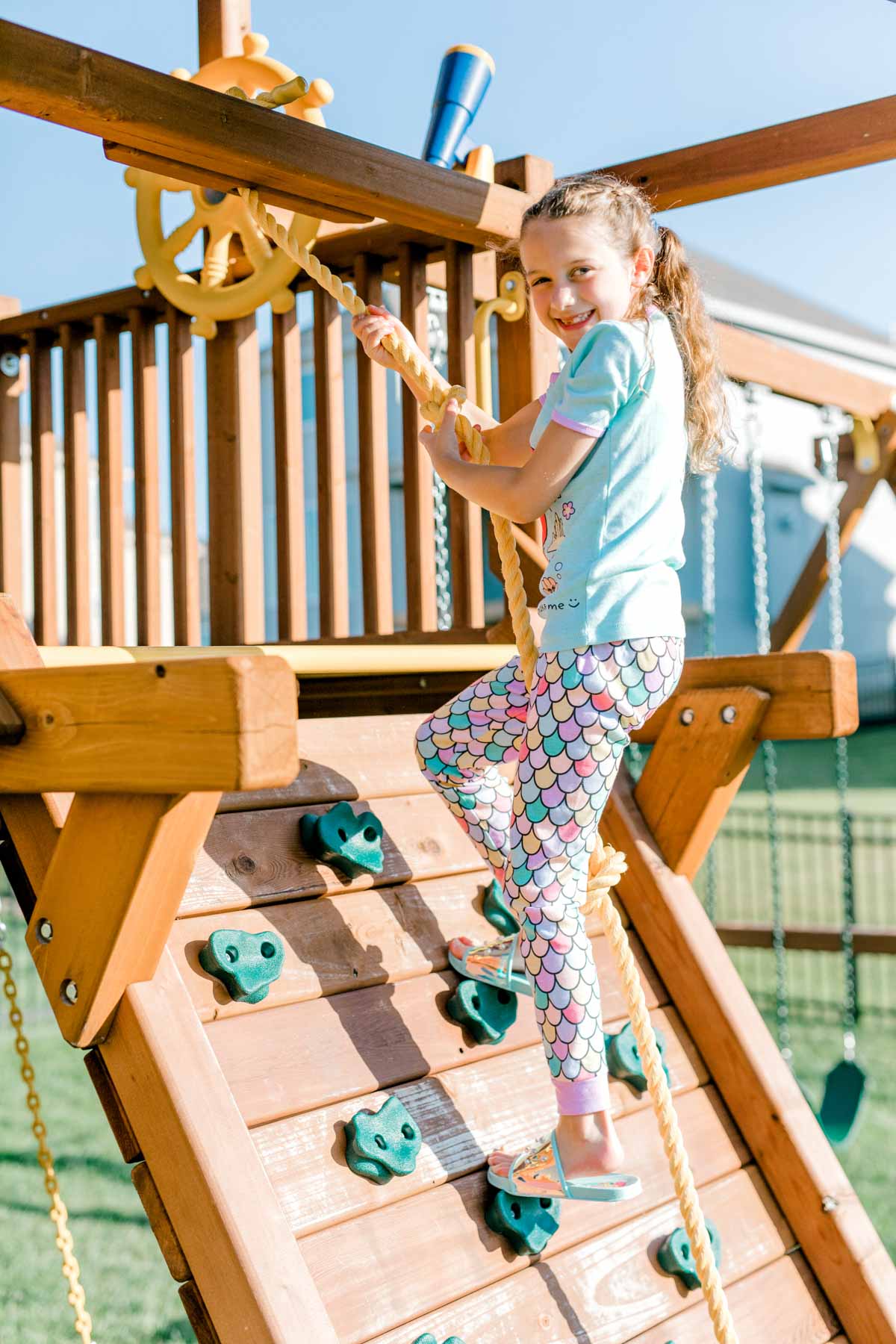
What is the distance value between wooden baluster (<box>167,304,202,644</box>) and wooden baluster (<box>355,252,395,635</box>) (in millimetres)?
529

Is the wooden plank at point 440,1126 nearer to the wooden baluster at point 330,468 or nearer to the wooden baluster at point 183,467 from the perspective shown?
the wooden baluster at point 330,468

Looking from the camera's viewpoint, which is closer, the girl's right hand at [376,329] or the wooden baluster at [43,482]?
the girl's right hand at [376,329]

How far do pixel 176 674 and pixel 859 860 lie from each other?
41.5 feet

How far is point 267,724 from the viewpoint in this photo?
1.25 meters

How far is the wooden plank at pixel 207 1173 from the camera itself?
4.99ft

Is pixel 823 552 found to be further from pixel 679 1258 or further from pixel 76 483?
pixel 679 1258

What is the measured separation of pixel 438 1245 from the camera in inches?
71.4

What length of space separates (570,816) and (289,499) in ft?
4.75

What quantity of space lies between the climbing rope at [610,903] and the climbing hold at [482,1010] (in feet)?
0.92

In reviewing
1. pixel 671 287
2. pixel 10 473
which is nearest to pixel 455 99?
pixel 671 287

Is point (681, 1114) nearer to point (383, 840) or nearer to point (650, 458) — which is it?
point (383, 840)

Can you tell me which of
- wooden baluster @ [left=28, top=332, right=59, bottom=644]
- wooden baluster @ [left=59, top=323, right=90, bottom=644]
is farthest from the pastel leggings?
wooden baluster @ [left=28, top=332, right=59, bottom=644]

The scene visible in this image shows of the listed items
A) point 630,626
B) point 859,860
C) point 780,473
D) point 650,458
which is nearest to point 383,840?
point 630,626

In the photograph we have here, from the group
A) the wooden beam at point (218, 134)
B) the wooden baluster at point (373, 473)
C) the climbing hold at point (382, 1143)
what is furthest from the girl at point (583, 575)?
the wooden baluster at point (373, 473)
